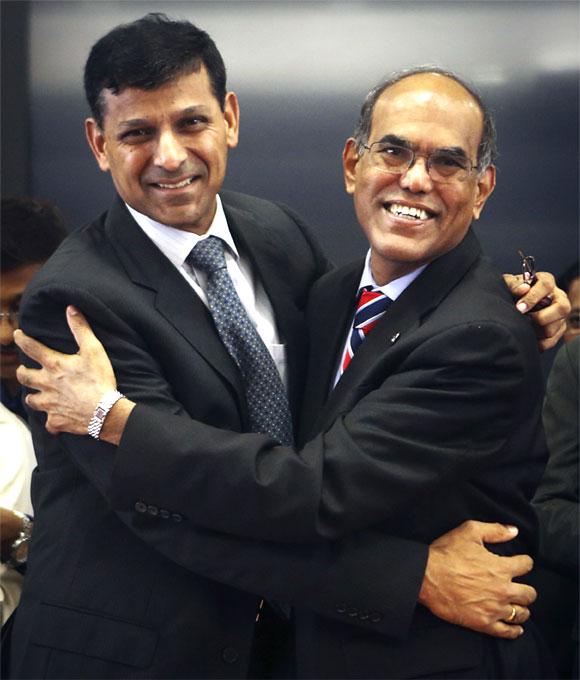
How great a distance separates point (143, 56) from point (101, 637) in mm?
1288

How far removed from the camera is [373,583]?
237cm

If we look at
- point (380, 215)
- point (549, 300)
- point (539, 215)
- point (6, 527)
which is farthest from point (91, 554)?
point (539, 215)

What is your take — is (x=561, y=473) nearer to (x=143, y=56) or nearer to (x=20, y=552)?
(x=20, y=552)

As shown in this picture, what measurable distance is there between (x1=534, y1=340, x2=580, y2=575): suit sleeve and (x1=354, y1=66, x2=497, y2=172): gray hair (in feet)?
2.72

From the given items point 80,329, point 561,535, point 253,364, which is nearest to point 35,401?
point 80,329

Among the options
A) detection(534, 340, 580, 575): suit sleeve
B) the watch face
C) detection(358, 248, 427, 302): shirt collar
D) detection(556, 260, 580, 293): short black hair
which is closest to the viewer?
detection(358, 248, 427, 302): shirt collar

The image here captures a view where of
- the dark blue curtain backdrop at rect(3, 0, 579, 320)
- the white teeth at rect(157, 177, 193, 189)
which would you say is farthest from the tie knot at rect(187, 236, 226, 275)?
the dark blue curtain backdrop at rect(3, 0, 579, 320)

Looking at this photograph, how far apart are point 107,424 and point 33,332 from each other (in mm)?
304

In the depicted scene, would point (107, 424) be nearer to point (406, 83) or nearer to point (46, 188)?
point (406, 83)

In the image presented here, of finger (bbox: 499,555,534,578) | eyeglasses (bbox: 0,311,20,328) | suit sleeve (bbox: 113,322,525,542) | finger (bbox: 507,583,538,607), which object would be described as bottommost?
finger (bbox: 507,583,538,607)

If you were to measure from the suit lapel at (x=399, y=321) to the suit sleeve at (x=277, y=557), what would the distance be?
1.01 ft

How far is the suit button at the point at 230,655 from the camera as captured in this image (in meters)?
2.50

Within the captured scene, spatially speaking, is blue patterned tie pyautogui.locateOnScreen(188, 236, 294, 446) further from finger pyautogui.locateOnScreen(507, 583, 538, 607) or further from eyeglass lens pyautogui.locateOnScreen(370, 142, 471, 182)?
A: finger pyautogui.locateOnScreen(507, 583, 538, 607)

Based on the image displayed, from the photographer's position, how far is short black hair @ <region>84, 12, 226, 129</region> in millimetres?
2561
